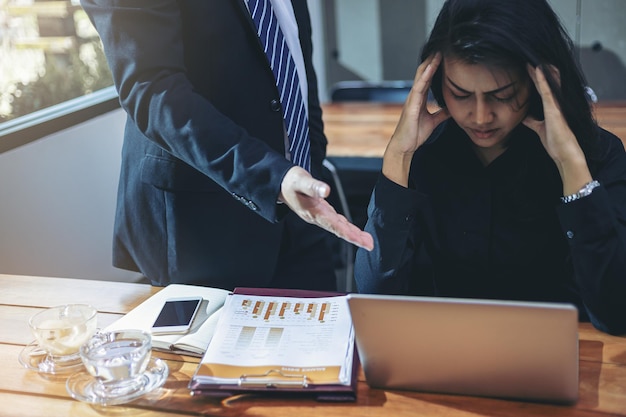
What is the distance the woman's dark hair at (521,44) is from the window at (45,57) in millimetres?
1764

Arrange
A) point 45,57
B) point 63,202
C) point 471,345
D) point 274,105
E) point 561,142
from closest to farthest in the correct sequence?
point 471,345, point 561,142, point 274,105, point 63,202, point 45,57

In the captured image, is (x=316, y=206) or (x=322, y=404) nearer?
(x=322, y=404)

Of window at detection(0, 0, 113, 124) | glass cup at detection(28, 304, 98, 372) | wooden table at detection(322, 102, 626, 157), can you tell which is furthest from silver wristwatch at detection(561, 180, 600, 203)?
window at detection(0, 0, 113, 124)

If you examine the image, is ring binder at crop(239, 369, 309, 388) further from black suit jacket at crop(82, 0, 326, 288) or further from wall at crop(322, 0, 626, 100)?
wall at crop(322, 0, 626, 100)

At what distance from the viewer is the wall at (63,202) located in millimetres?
2488

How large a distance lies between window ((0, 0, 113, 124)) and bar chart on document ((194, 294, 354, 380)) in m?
1.64

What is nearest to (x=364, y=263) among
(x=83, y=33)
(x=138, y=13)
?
(x=138, y=13)

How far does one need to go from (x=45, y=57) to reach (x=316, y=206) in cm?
206

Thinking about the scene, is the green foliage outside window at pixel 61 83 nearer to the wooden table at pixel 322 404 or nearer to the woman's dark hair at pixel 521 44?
the wooden table at pixel 322 404


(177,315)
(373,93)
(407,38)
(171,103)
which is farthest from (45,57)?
(407,38)

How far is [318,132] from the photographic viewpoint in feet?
6.59

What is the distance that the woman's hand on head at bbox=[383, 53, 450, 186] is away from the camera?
1.52 m

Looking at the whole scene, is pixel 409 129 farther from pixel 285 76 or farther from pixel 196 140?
pixel 196 140

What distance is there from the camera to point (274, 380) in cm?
117
